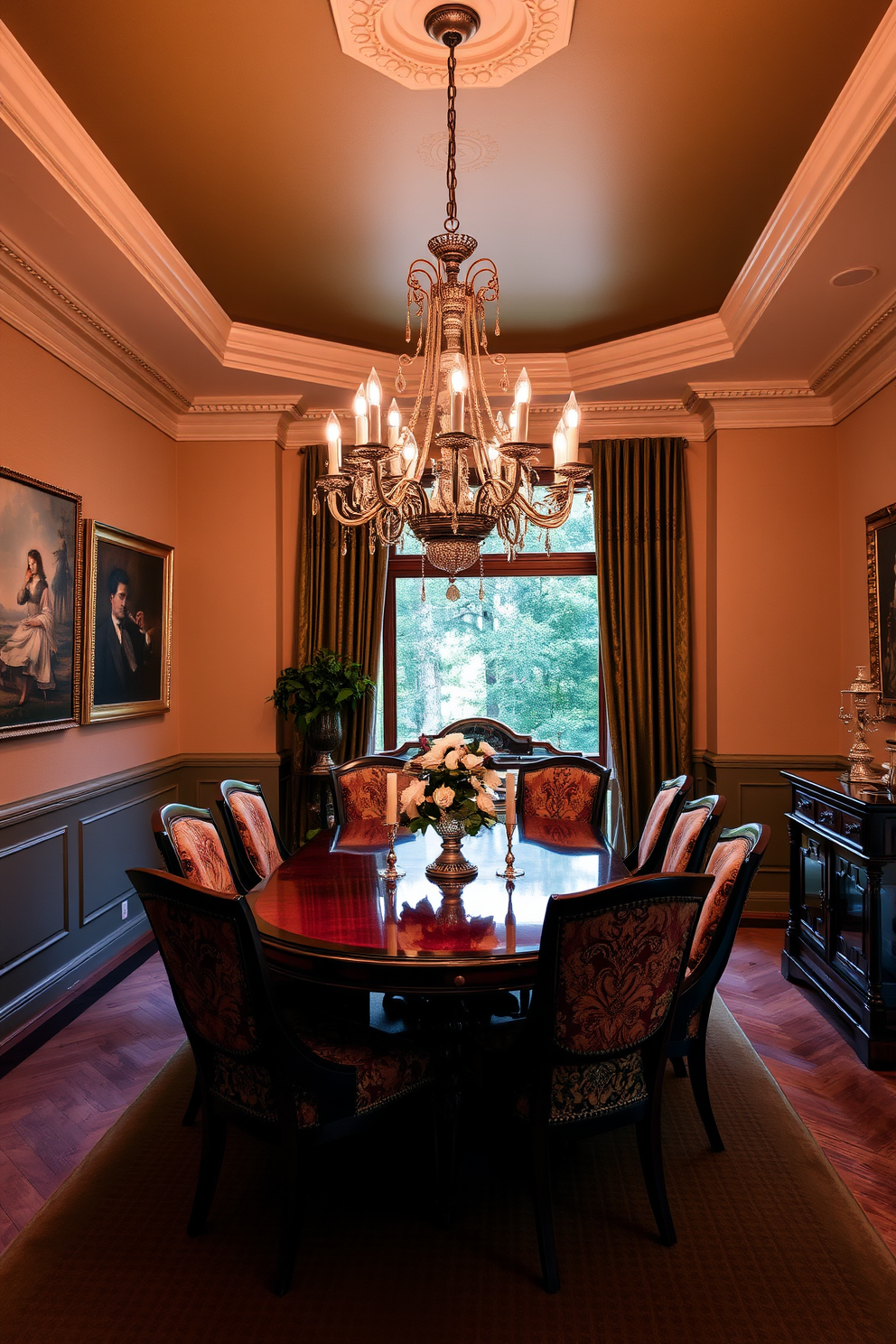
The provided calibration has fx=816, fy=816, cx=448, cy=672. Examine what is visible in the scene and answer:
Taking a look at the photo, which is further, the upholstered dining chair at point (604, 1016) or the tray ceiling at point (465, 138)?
the tray ceiling at point (465, 138)

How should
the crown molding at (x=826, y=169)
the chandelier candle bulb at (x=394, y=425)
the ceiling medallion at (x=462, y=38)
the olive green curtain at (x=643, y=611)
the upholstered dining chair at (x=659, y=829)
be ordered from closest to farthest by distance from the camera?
the ceiling medallion at (x=462, y=38)
the crown molding at (x=826, y=169)
the chandelier candle bulb at (x=394, y=425)
the upholstered dining chair at (x=659, y=829)
the olive green curtain at (x=643, y=611)

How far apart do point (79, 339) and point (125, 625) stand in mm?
1402

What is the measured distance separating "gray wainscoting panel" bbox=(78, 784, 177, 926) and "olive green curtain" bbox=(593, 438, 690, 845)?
110 inches

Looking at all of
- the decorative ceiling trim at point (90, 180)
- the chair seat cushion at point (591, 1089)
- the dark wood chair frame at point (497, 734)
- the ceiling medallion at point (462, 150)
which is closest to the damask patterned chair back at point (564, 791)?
the dark wood chair frame at point (497, 734)

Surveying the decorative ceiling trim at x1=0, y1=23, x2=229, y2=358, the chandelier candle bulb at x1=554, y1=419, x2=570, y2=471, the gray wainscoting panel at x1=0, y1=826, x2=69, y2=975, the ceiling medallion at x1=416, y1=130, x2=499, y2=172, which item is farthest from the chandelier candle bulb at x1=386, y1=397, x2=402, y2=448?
the gray wainscoting panel at x1=0, y1=826, x2=69, y2=975

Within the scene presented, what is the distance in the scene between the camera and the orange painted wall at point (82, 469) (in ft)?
10.9

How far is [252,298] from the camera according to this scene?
159 inches

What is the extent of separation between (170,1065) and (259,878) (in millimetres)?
734

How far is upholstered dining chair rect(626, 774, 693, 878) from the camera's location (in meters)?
3.15

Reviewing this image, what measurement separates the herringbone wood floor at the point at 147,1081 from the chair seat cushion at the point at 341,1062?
752 mm

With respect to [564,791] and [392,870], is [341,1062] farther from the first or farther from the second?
[564,791]

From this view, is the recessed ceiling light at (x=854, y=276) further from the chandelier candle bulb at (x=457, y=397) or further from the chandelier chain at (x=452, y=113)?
the chandelier candle bulb at (x=457, y=397)

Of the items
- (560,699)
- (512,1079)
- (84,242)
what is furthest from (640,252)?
(512,1079)

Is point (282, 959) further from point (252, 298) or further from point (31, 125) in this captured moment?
point (252, 298)
